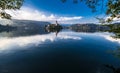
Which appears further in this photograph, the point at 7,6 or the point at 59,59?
the point at 59,59

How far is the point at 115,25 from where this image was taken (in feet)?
48.6

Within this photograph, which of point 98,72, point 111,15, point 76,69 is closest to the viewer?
point 111,15

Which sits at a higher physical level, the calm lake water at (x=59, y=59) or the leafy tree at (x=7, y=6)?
the leafy tree at (x=7, y=6)

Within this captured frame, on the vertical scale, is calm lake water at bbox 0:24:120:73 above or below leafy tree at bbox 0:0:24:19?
below

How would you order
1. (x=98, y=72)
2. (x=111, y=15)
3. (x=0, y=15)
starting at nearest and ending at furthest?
(x=0, y=15)
(x=111, y=15)
(x=98, y=72)

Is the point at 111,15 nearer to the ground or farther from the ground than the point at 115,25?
farther from the ground

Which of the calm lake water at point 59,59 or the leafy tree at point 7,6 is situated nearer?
the leafy tree at point 7,6

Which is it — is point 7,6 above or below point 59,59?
above

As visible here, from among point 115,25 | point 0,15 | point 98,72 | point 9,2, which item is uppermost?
point 9,2

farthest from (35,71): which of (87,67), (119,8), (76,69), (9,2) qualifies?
(119,8)

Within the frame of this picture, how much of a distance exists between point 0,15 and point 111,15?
31.4ft

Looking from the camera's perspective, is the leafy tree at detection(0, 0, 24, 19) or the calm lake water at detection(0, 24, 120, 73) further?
the calm lake water at detection(0, 24, 120, 73)

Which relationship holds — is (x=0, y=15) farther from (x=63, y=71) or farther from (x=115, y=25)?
(x=63, y=71)

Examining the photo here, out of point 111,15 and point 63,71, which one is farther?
point 63,71
